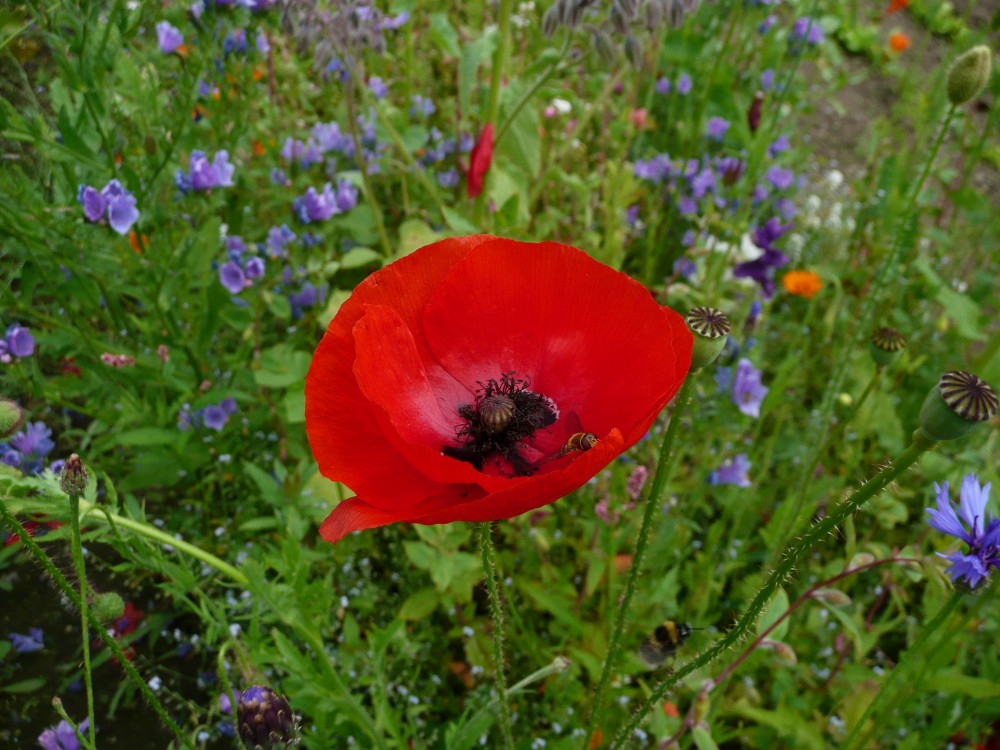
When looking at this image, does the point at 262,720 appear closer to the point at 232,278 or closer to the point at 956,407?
the point at 956,407

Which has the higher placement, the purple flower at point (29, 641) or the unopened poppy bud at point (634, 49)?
the unopened poppy bud at point (634, 49)

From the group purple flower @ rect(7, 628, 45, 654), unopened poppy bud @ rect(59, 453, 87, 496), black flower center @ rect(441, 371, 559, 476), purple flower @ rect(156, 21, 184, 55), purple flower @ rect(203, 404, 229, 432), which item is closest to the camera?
unopened poppy bud @ rect(59, 453, 87, 496)

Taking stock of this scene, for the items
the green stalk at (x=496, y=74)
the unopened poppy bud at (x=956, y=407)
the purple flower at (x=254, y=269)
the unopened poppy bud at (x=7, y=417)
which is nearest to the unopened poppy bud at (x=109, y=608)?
the unopened poppy bud at (x=7, y=417)

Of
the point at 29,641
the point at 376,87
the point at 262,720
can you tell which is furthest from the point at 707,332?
the point at 376,87

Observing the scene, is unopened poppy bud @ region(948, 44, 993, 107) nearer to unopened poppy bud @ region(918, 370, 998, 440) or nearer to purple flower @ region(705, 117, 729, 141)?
unopened poppy bud @ region(918, 370, 998, 440)

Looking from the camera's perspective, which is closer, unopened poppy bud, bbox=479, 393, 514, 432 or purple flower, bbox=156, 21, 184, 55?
unopened poppy bud, bbox=479, 393, 514, 432

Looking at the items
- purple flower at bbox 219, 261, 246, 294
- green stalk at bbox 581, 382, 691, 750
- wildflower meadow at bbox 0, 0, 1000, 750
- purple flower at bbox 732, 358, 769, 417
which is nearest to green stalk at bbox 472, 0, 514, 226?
wildflower meadow at bbox 0, 0, 1000, 750

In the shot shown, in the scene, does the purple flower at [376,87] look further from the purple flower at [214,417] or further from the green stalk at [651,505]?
the green stalk at [651,505]
